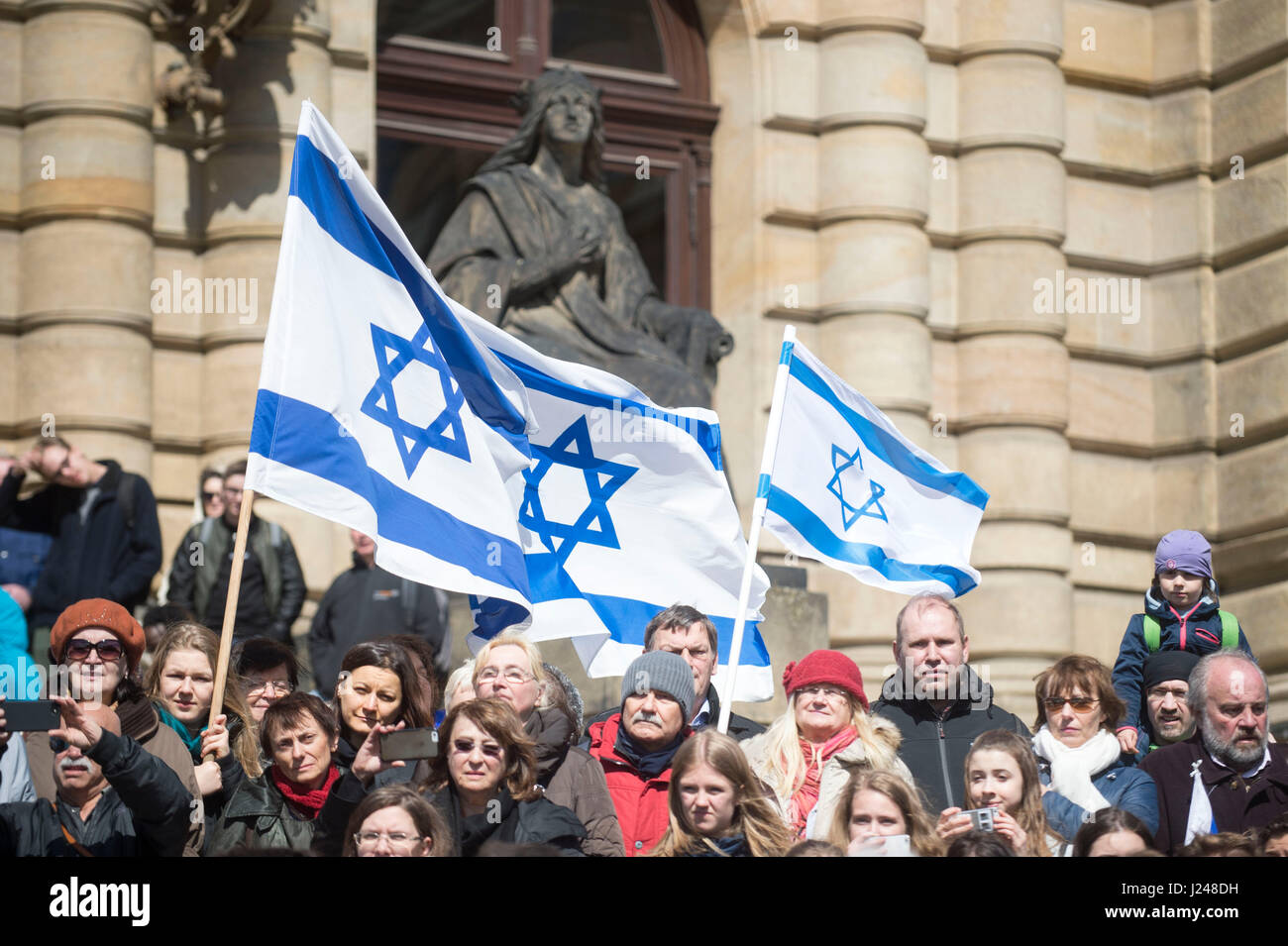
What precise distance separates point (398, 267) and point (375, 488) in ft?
2.90

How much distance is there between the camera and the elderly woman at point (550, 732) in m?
6.66

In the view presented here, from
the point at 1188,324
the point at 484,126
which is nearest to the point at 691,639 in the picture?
the point at 484,126

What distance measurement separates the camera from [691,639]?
24.8 feet

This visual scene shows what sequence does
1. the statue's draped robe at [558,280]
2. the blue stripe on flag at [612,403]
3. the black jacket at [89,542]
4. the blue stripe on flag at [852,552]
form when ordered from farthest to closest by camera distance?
1. the statue's draped robe at [558,280]
2. the black jacket at [89,542]
3. the blue stripe on flag at [852,552]
4. the blue stripe on flag at [612,403]

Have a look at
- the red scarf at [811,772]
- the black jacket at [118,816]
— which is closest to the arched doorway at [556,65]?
the red scarf at [811,772]

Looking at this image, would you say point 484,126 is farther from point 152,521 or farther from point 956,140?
point 152,521

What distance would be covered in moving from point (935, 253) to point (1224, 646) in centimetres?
736

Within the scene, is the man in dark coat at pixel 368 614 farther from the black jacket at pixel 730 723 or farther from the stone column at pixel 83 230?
the black jacket at pixel 730 723

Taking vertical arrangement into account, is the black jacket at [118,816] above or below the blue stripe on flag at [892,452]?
below

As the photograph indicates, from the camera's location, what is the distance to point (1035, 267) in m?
15.6

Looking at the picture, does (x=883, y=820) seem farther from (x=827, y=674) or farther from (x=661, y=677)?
(x=827, y=674)

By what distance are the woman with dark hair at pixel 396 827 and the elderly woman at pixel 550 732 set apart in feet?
2.49

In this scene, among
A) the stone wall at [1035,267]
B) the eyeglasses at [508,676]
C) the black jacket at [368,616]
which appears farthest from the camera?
the stone wall at [1035,267]

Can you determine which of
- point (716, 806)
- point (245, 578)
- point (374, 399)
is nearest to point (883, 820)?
point (716, 806)
